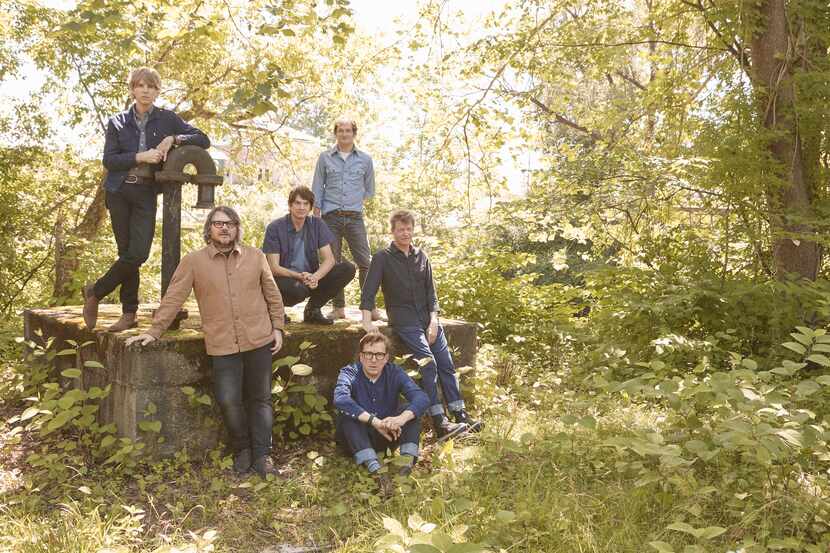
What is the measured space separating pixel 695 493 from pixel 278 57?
10007 mm

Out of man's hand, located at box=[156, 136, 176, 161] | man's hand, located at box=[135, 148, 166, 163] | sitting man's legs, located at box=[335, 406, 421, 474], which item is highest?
man's hand, located at box=[156, 136, 176, 161]

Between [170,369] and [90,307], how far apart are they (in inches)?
33.2

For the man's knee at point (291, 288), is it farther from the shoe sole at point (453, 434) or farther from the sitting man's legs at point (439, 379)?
the shoe sole at point (453, 434)

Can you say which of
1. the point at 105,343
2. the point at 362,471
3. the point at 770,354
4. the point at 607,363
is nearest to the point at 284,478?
the point at 362,471

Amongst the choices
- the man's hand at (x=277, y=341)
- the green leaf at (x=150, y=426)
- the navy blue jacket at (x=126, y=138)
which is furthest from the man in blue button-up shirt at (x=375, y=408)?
the navy blue jacket at (x=126, y=138)

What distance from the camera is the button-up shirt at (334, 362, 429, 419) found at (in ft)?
15.8

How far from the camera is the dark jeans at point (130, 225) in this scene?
497 centimetres

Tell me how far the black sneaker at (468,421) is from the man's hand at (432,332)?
0.55 m

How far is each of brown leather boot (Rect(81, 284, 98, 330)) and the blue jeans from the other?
2.11m

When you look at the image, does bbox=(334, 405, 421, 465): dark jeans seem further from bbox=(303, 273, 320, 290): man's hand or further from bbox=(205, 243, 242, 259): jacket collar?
bbox=(205, 243, 242, 259): jacket collar

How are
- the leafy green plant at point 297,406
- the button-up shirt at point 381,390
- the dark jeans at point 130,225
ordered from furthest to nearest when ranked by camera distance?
1. the leafy green plant at point 297,406
2. the dark jeans at point 130,225
3. the button-up shirt at point 381,390

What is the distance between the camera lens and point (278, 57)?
11.9 metres

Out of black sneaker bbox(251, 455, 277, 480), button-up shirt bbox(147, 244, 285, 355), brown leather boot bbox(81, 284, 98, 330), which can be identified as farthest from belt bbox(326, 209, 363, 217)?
black sneaker bbox(251, 455, 277, 480)

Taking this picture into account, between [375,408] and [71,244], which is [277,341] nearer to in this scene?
[375,408]
